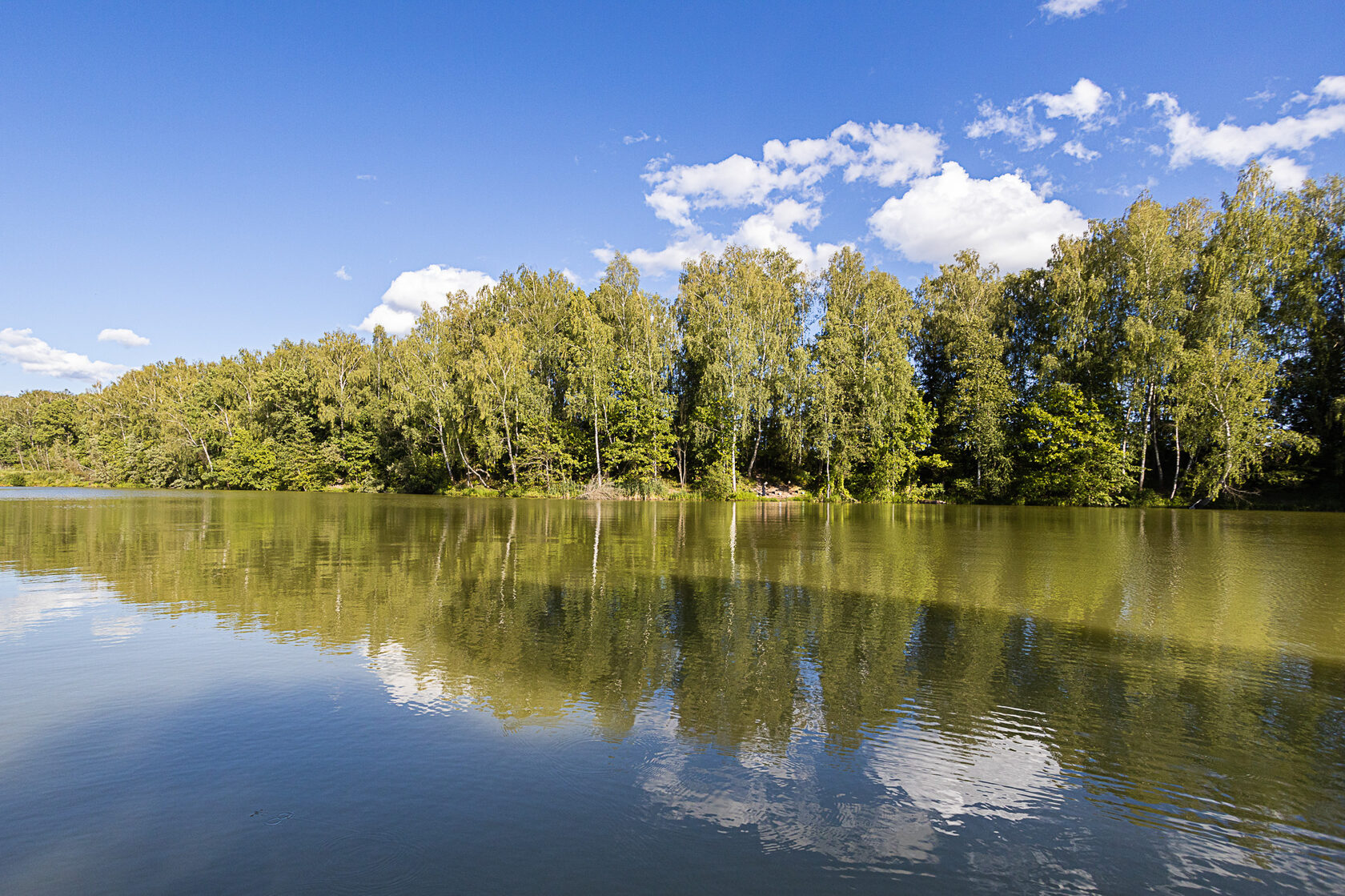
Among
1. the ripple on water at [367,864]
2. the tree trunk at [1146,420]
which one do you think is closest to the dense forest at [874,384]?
the tree trunk at [1146,420]

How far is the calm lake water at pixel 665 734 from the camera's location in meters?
4.08

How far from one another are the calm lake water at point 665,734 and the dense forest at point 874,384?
36481 mm

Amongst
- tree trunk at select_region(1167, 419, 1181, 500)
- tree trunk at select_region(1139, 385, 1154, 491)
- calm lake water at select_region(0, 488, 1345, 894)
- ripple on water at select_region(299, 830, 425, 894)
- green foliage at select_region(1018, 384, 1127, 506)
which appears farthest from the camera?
green foliage at select_region(1018, 384, 1127, 506)

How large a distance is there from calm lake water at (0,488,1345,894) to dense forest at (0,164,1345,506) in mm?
36481

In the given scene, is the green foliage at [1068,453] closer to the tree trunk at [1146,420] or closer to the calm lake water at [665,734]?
the tree trunk at [1146,420]

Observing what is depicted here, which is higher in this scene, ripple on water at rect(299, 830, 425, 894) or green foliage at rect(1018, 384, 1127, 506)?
green foliage at rect(1018, 384, 1127, 506)

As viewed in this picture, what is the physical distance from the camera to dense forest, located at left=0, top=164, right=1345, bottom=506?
4275 centimetres

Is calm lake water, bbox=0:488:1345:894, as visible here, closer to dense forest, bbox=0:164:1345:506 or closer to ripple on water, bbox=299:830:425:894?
ripple on water, bbox=299:830:425:894

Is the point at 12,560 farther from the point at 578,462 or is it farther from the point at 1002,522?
the point at 578,462

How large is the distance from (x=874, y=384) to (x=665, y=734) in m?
48.0

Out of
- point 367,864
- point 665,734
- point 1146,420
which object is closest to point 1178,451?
point 1146,420

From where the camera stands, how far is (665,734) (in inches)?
237

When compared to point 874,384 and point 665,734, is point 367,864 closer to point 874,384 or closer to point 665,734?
point 665,734

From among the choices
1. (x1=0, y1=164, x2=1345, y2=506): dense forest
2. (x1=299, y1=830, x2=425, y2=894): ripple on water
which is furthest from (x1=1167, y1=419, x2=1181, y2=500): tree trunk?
(x1=299, y1=830, x2=425, y2=894): ripple on water
